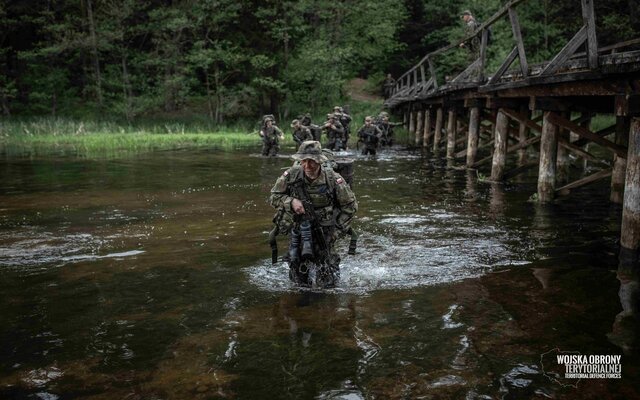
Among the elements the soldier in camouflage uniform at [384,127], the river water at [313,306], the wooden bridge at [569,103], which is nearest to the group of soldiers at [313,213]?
the river water at [313,306]

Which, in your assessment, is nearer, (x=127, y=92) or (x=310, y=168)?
(x=310, y=168)

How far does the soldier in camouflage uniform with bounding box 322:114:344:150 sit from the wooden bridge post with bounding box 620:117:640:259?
14460mm

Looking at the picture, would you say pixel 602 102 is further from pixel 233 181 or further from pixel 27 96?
pixel 27 96

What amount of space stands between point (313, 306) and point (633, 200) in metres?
4.59

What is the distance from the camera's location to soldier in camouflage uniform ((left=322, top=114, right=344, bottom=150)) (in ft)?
72.1

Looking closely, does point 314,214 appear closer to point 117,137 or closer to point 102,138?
point 102,138

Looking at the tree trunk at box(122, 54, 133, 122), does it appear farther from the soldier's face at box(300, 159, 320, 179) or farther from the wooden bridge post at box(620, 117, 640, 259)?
the wooden bridge post at box(620, 117, 640, 259)

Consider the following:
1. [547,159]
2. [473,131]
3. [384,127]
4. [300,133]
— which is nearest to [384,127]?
[384,127]

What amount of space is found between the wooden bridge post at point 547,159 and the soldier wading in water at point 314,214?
20.2ft

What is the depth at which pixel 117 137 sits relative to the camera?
2961cm

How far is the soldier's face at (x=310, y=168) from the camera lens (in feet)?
22.4

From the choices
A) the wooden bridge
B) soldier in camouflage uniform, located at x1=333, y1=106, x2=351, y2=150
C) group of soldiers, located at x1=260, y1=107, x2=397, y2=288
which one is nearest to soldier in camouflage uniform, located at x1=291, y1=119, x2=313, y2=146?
soldier in camouflage uniform, located at x1=333, y1=106, x2=351, y2=150

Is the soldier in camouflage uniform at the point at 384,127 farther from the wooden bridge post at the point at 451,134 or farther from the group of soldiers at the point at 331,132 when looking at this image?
the wooden bridge post at the point at 451,134

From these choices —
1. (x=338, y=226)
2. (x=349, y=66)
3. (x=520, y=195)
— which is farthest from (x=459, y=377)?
(x=349, y=66)
